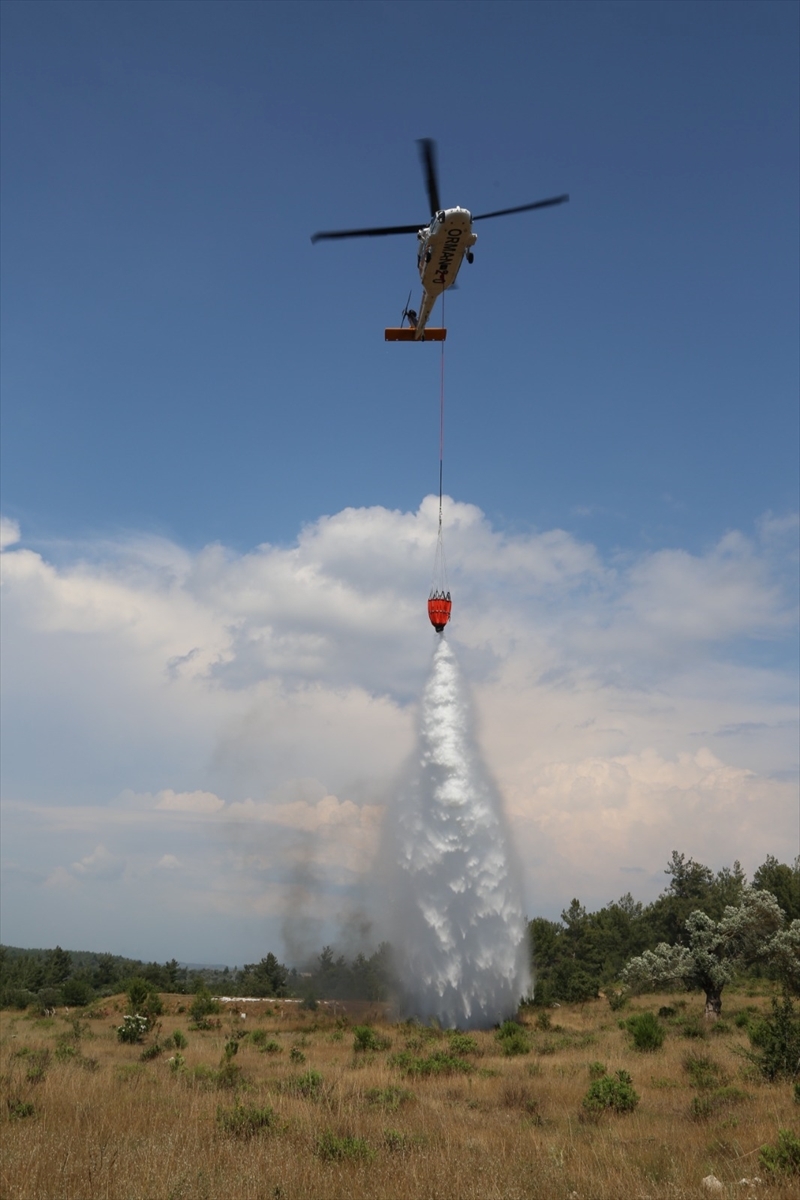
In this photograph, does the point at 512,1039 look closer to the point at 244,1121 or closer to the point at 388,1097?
the point at 388,1097

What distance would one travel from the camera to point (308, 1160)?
1407cm

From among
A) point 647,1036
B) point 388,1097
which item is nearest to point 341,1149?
point 388,1097

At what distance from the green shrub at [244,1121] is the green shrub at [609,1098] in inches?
322

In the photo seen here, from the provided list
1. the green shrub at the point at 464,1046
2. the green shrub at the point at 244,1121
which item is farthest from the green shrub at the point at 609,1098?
the green shrub at the point at 464,1046

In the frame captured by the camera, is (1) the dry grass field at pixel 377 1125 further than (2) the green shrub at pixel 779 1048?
No

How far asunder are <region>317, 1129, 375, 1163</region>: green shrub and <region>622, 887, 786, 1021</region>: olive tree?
1125 inches

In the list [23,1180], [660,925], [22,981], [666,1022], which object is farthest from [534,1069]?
[660,925]

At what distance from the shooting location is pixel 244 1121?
16594mm

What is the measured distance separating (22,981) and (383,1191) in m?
95.3

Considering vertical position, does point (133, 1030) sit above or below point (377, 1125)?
below

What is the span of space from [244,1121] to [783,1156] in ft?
34.1

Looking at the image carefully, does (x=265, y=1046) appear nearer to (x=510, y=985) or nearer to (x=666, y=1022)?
(x=510, y=985)

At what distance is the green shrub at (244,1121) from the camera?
16.2 meters

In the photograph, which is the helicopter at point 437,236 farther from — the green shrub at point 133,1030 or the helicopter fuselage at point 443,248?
the green shrub at point 133,1030
